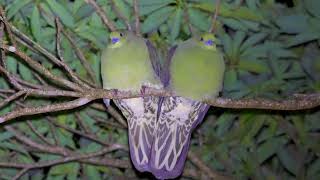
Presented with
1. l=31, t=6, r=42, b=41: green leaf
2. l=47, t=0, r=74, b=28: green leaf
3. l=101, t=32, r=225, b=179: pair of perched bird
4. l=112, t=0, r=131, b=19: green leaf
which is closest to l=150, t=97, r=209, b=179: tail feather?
l=101, t=32, r=225, b=179: pair of perched bird

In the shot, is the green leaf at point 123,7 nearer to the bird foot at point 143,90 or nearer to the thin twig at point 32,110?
the bird foot at point 143,90

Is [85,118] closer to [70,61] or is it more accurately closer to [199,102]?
[70,61]

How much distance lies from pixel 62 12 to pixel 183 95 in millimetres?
713

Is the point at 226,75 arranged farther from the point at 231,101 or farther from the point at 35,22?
the point at 35,22

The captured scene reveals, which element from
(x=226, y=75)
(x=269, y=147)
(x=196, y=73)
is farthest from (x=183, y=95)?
(x=269, y=147)

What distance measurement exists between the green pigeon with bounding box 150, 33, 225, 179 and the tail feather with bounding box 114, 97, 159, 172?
0.10 feet

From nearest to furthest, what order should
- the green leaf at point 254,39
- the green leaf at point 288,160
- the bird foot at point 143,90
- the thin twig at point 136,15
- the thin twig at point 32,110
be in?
the thin twig at point 32,110
the bird foot at point 143,90
the thin twig at point 136,15
the green leaf at point 254,39
the green leaf at point 288,160

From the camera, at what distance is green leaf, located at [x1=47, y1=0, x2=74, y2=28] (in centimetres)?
256

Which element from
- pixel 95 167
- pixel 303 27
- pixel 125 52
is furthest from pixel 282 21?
pixel 95 167

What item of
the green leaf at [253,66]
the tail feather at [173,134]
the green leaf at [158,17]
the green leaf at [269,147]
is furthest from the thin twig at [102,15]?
the green leaf at [269,147]

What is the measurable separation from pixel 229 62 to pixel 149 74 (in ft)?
1.98

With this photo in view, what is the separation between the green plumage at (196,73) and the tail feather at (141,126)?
219mm

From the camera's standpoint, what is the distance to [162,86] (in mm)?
2473

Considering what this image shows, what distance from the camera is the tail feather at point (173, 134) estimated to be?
8.42 feet
